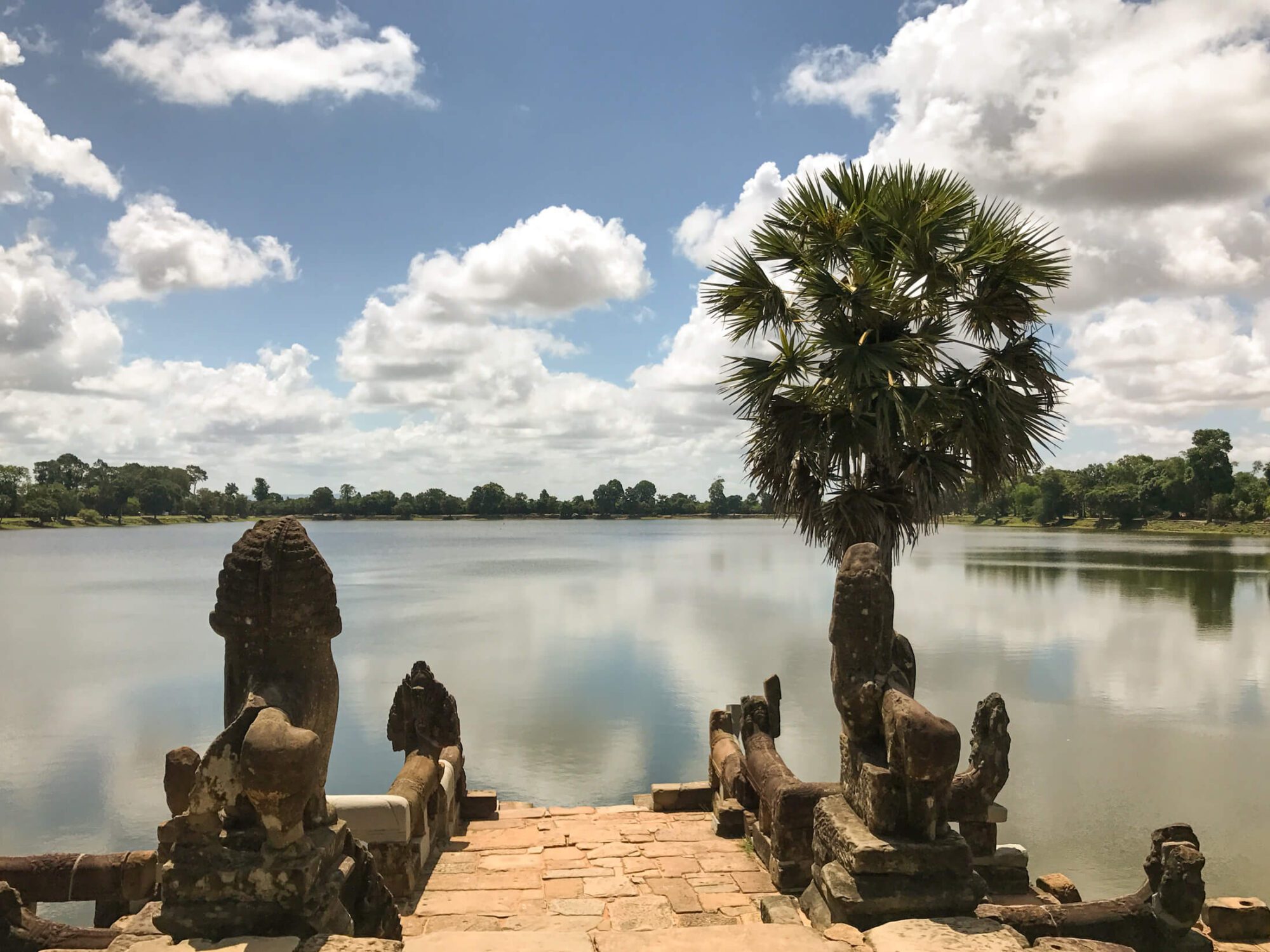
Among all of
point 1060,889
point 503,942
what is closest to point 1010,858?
point 1060,889

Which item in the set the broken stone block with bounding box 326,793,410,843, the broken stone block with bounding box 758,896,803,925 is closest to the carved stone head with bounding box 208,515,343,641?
the broken stone block with bounding box 326,793,410,843

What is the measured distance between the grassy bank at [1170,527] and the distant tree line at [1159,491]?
58 cm

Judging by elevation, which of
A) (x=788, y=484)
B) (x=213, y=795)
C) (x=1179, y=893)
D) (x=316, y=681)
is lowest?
(x=1179, y=893)

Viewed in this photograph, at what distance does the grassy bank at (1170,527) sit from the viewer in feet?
220


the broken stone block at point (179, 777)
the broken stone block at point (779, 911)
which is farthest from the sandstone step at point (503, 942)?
the broken stone block at point (179, 777)

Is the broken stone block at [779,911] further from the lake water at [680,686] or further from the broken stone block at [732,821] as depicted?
the lake water at [680,686]

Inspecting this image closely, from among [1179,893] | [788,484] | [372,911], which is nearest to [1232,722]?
[788,484]

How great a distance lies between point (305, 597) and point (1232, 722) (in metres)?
17.0

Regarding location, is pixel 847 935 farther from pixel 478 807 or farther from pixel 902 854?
pixel 478 807

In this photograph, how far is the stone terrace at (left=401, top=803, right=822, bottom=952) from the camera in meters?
5.57

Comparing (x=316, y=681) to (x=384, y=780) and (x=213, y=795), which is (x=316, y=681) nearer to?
(x=213, y=795)

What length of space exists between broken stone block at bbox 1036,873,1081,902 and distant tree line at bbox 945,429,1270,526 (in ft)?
204

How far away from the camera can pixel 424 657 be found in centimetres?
2142

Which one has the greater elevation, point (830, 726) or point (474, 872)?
point (474, 872)
